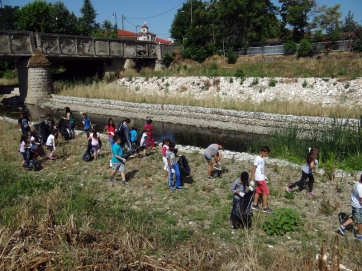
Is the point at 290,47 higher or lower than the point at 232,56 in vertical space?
higher

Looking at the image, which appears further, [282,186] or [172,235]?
[282,186]

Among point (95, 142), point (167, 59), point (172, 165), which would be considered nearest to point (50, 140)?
point (95, 142)

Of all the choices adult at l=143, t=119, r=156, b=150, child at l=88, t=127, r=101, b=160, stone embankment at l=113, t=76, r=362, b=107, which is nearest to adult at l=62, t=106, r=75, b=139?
child at l=88, t=127, r=101, b=160

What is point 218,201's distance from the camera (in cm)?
778

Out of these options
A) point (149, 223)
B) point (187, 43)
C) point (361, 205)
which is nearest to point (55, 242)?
point (149, 223)

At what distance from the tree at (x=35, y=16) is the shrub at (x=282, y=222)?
4343 centimetres

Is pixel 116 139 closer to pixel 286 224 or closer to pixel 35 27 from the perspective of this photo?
pixel 286 224

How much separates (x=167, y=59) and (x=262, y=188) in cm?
3170

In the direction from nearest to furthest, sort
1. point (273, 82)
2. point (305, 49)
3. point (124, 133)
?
point (124, 133), point (273, 82), point (305, 49)

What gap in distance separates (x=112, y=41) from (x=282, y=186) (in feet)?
95.8

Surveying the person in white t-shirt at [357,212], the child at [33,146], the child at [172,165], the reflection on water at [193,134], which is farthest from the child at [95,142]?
the person in white t-shirt at [357,212]

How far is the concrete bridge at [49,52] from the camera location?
26.5 m

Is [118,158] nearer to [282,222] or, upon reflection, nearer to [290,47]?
[282,222]

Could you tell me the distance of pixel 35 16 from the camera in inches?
1613
